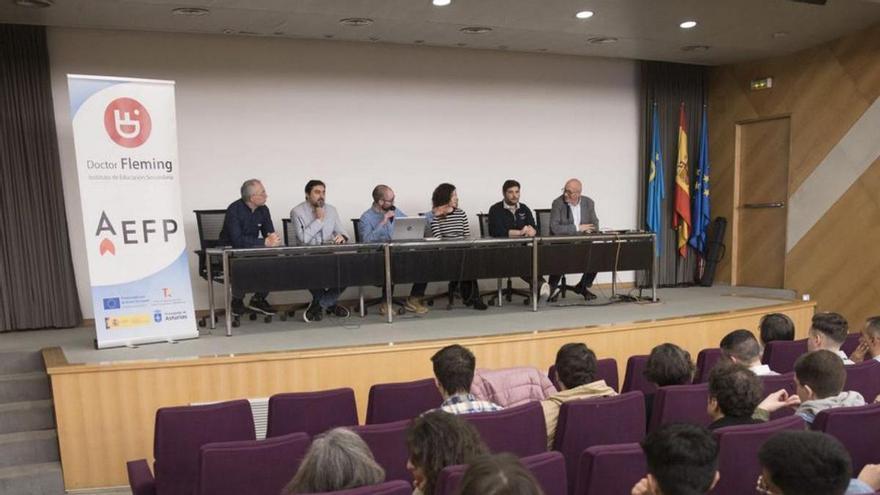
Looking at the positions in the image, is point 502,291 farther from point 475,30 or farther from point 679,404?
point 679,404

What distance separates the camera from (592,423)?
2.52 meters

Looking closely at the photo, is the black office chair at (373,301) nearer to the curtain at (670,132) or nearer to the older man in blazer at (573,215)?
the older man in blazer at (573,215)

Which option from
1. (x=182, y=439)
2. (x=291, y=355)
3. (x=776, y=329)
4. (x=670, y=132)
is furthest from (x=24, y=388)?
(x=670, y=132)

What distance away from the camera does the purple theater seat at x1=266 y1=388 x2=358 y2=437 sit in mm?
2865

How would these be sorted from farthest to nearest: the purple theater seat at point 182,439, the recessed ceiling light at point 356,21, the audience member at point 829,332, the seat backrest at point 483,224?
the seat backrest at point 483,224 → the recessed ceiling light at point 356,21 → the audience member at point 829,332 → the purple theater seat at point 182,439

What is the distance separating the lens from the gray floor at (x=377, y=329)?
453 centimetres

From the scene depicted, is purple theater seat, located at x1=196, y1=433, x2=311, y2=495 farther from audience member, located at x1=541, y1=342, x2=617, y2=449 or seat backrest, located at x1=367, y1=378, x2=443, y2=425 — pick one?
audience member, located at x1=541, y1=342, x2=617, y2=449

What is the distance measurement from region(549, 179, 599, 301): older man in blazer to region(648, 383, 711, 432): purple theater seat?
3751 mm

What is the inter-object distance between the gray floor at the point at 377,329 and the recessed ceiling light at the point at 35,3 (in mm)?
2695

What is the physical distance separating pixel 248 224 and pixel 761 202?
256 inches

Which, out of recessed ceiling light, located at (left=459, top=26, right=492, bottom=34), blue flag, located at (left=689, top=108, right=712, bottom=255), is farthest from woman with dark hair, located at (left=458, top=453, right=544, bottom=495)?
blue flag, located at (left=689, top=108, right=712, bottom=255)

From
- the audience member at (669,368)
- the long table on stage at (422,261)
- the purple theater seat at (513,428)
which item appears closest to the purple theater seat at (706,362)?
the audience member at (669,368)

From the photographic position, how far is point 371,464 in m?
1.76

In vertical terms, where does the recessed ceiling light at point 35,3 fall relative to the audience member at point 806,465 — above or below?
above
